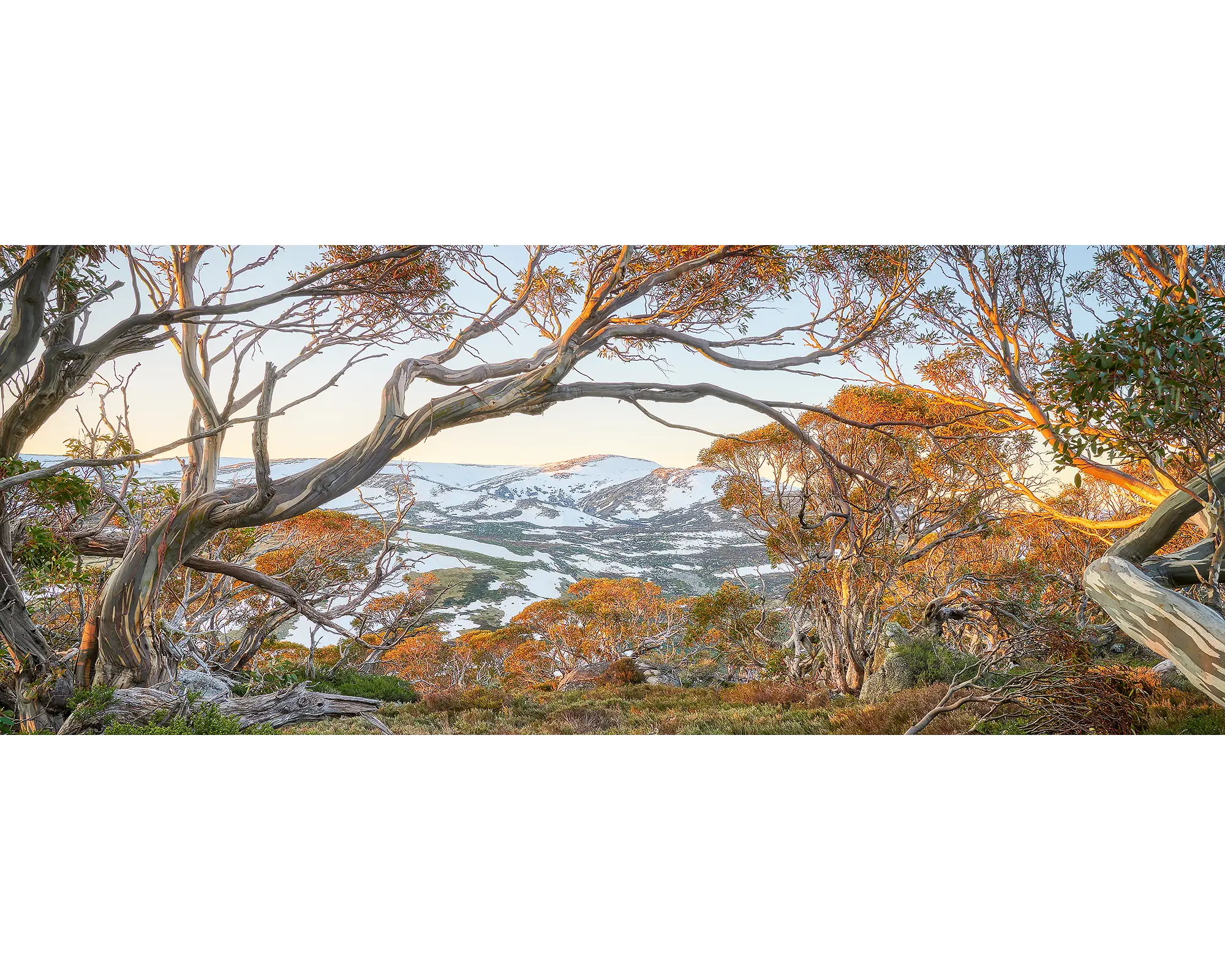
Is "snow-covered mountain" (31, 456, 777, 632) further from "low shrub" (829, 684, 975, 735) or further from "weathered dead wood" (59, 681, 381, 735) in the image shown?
"low shrub" (829, 684, 975, 735)

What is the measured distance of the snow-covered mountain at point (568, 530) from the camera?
157 inches

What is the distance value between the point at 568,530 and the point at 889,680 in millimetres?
1952

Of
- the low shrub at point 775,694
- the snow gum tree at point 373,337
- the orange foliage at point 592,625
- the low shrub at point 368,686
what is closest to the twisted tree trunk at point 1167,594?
the low shrub at point 775,694

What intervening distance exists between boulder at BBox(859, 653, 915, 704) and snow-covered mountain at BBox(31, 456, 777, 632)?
837 millimetres

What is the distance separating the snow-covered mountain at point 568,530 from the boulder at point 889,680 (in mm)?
837

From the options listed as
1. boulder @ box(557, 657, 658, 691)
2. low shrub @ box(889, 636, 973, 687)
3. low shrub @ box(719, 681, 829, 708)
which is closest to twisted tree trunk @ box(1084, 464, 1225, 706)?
low shrub @ box(889, 636, 973, 687)

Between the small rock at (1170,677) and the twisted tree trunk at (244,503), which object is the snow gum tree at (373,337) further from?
the small rock at (1170,677)

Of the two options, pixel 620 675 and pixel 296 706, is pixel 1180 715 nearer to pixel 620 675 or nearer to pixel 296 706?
pixel 620 675

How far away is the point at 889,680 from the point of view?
3.76 m

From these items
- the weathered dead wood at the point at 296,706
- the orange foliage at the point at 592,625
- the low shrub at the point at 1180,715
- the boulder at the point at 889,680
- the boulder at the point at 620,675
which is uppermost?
the orange foliage at the point at 592,625

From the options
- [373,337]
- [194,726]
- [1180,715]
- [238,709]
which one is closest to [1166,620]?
[1180,715]
